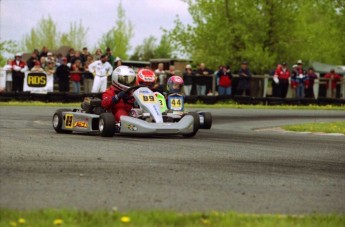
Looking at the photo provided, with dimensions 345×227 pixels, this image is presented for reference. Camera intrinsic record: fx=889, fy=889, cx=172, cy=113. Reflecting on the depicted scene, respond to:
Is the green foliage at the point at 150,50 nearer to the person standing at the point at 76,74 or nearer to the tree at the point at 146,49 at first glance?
the tree at the point at 146,49

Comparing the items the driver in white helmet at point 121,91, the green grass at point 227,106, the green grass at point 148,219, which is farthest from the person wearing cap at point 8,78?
the green grass at point 148,219

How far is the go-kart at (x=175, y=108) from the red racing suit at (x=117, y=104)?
0.57 metres

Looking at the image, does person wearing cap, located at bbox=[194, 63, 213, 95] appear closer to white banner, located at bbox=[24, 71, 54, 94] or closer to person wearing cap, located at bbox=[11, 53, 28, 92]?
white banner, located at bbox=[24, 71, 54, 94]

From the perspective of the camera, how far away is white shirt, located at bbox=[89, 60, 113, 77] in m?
26.2

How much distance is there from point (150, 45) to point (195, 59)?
41.9 metres

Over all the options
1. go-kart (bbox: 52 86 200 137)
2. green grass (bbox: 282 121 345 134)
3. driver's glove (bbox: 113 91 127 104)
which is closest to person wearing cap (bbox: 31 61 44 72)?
green grass (bbox: 282 121 345 134)

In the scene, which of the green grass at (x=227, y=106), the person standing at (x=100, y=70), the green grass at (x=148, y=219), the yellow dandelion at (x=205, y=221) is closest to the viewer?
the green grass at (x=148, y=219)

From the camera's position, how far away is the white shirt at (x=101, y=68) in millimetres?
26156

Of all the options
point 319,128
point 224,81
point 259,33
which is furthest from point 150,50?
point 319,128

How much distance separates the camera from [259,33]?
38.6 m

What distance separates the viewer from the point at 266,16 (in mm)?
38625

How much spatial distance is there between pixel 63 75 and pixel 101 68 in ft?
5.11

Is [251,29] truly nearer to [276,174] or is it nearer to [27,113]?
[27,113]

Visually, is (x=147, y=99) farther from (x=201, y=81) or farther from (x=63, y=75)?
(x=201, y=81)
